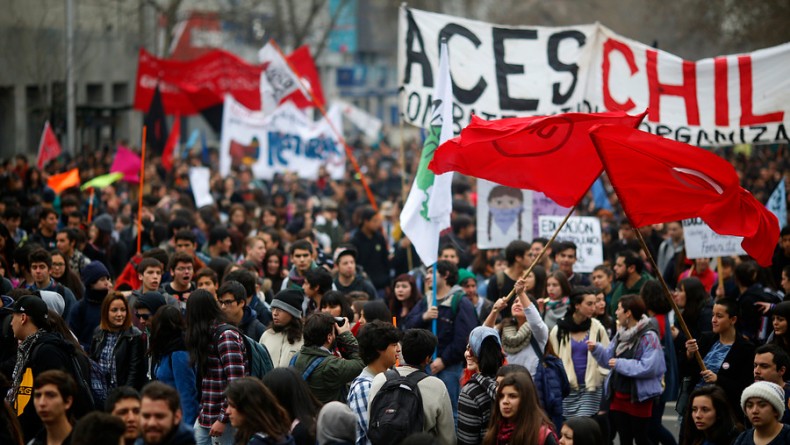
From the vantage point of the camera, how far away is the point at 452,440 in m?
6.56

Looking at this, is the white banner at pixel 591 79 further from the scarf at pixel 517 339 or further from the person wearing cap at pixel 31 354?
the person wearing cap at pixel 31 354

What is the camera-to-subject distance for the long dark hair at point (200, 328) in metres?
7.20

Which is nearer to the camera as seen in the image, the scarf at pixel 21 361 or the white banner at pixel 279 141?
the scarf at pixel 21 361

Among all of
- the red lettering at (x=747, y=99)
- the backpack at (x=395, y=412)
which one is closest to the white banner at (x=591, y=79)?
the red lettering at (x=747, y=99)

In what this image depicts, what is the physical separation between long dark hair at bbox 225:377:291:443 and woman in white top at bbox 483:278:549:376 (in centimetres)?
291

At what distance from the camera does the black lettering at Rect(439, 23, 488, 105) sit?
1258 centimetres

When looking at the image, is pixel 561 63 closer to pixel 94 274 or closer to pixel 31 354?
pixel 94 274

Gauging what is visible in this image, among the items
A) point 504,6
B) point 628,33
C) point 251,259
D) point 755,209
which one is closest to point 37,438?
point 755,209

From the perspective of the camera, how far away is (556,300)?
9.72m

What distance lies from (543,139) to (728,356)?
2033 mm

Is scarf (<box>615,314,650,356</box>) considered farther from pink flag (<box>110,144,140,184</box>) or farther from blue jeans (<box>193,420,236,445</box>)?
pink flag (<box>110,144,140,184</box>)

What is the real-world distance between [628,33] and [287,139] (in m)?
42.4

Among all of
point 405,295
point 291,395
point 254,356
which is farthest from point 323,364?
point 405,295

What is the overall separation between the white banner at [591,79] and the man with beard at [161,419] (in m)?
6.97
